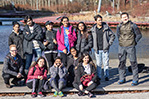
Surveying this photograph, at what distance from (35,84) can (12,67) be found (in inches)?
28.5

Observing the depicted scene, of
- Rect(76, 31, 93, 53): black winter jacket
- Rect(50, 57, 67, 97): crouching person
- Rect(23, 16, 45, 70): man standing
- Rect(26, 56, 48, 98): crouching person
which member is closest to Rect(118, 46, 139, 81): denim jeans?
Rect(76, 31, 93, 53): black winter jacket

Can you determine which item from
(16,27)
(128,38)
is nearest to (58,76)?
(16,27)

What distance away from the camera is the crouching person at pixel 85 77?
182 inches

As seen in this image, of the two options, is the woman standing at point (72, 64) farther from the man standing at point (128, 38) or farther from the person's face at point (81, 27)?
the man standing at point (128, 38)

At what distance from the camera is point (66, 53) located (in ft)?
17.6

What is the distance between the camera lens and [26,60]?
218 inches

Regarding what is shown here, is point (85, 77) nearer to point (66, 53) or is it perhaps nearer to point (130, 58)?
point (66, 53)

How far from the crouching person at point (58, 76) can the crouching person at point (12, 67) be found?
759 millimetres

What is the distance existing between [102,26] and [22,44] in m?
2.01

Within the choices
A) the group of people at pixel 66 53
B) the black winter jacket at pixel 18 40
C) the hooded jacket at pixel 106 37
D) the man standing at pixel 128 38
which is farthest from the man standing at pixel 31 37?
the man standing at pixel 128 38

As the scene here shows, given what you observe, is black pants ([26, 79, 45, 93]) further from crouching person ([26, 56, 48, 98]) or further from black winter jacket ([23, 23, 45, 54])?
black winter jacket ([23, 23, 45, 54])

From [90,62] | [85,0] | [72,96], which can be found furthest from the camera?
[85,0]

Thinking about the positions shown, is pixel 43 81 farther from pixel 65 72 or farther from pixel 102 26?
pixel 102 26

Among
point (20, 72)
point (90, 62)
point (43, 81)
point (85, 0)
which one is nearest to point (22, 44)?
point (20, 72)
